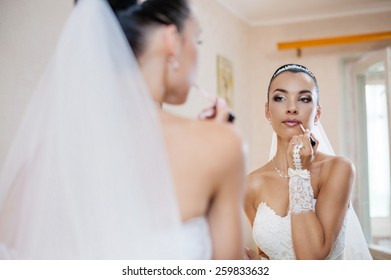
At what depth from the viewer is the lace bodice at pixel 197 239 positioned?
840 millimetres

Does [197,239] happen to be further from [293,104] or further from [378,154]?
[378,154]

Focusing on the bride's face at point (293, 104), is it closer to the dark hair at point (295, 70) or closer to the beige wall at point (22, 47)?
the dark hair at point (295, 70)

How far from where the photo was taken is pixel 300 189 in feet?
3.40

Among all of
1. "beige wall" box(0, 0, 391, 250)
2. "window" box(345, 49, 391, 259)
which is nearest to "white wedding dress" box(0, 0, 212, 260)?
"beige wall" box(0, 0, 391, 250)

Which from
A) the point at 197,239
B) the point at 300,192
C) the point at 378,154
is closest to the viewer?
the point at 197,239

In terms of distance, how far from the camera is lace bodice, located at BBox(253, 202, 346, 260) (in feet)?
3.47

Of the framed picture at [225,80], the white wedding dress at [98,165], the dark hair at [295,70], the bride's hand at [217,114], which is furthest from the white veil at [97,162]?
the dark hair at [295,70]

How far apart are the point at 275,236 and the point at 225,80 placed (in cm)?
38

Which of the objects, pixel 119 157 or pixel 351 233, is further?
pixel 351 233

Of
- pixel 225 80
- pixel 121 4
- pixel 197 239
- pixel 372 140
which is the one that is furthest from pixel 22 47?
→ pixel 372 140

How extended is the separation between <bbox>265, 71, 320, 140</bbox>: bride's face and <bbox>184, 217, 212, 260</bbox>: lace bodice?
346 millimetres

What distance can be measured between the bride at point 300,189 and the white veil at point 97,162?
286 mm

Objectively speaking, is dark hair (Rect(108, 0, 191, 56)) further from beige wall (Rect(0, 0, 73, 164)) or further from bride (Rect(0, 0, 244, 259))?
beige wall (Rect(0, 0, 73, 164))

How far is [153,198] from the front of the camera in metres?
0.86
